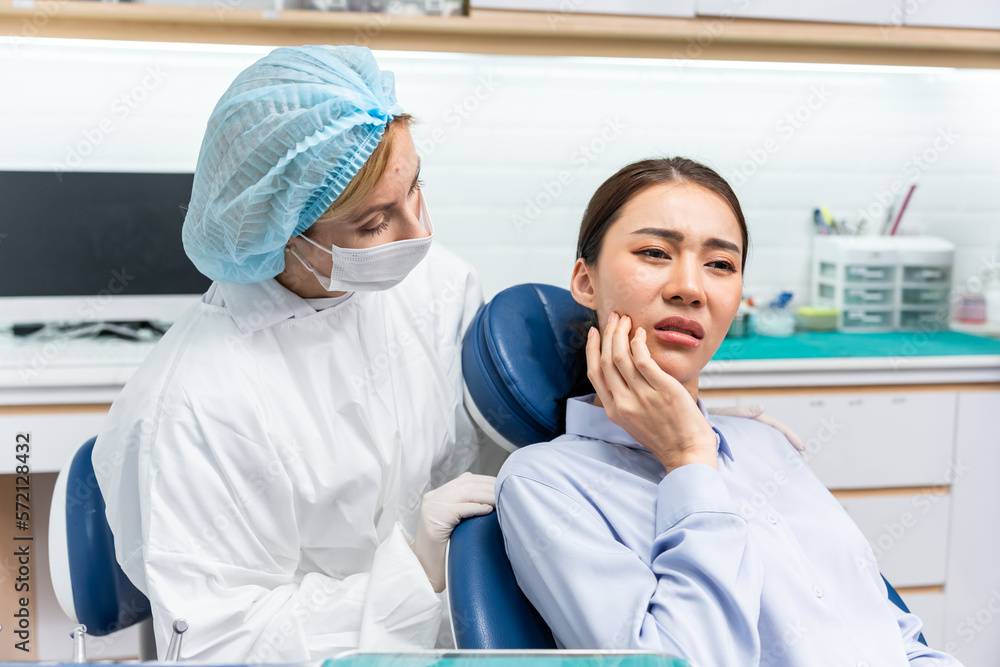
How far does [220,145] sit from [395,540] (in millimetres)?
661

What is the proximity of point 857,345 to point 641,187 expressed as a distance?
1.48 meters

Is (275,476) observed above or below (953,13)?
below

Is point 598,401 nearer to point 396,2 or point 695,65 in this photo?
point 396,2

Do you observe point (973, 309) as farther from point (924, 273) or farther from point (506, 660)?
point (506, 660)

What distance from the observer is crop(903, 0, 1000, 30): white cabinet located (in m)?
2.26

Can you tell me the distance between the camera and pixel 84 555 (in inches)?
47.3

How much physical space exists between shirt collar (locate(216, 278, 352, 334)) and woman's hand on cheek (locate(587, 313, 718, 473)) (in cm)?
52

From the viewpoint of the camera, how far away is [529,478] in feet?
3.28

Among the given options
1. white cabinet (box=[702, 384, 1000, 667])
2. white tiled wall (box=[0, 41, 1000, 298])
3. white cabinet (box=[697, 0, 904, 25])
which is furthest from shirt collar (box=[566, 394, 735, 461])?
white cabinet (box=[697, 0, 904, 25])

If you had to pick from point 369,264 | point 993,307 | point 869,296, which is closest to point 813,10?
point 869,296

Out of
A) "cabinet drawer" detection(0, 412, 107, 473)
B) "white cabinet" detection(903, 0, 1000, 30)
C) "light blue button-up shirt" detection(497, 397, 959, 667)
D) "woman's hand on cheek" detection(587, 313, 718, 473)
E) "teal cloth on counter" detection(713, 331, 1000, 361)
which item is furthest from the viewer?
"white cabinet" detection(903, 0, 1000, 30)

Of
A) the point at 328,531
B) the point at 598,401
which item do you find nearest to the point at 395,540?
the point at 328,531

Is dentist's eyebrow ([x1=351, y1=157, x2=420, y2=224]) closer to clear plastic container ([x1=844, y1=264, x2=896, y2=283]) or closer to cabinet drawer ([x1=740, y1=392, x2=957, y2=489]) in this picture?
cabinet drawer ([x1=740, y1=392, x2=957, y2=489])

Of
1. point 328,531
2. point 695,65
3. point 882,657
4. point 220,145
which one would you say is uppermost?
point 695,65
